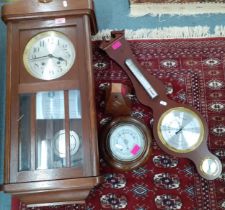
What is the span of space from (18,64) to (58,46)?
0.42ft

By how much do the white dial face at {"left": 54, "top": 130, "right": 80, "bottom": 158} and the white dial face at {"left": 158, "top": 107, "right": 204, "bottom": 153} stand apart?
282mm

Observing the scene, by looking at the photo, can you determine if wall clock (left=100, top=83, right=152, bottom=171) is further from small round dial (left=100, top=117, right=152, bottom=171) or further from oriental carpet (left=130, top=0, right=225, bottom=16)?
oriental carpet (left=130, top=0, right=225, bottom=16)

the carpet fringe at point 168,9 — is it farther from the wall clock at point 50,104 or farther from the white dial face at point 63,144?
the white dial face at point 63,144

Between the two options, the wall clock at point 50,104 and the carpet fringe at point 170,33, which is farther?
the carpet fringe at point 170,33

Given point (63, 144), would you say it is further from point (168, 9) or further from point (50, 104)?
Answer: point (168, 9)

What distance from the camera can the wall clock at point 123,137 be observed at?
1.15 metres

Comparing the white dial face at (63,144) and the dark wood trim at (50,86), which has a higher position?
the dark wood trim at (50,86)

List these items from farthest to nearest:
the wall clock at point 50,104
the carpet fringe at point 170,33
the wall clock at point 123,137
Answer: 1. the carpet fringe at point 170,33
2. the wall clock at point 123,137
3. the wall clock at point 50,104

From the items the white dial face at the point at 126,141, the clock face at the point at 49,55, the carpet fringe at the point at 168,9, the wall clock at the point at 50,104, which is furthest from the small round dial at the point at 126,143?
the carpet fringe at the point at 168,9

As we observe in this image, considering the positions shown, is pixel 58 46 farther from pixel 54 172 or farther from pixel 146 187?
pixel 146 187

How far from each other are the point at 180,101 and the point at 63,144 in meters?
0.43

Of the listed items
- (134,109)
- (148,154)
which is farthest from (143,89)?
(148,154)

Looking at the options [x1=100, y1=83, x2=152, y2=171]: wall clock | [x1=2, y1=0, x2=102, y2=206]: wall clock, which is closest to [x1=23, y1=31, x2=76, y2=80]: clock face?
[x1=2, y1=0, x2=102, y2=206]: wall clock

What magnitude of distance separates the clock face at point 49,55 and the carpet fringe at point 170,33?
0.22 m
